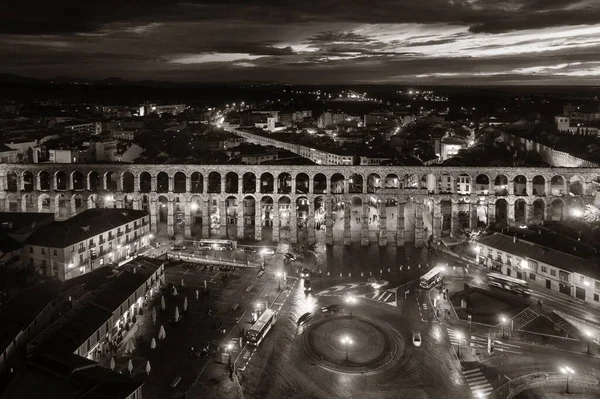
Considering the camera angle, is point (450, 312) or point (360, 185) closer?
point (450, 312)

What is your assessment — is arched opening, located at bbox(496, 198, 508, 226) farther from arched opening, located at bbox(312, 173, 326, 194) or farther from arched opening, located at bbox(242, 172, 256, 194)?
arched opening, located at bbox(242, 172, 256, 194)

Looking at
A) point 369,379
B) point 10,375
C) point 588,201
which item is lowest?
point 369,379

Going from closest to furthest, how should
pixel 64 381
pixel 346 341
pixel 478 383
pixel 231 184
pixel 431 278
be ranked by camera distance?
pixel 64 381, pixel 478 383, pixel 346 341, pixel 431 278, pixel 231 184

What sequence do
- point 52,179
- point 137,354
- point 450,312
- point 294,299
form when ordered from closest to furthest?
point 137,354
point 450,312
point 294,299
point 52,179

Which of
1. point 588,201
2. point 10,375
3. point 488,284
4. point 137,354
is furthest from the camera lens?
point 588,201

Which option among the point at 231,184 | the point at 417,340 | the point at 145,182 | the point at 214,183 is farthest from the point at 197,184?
the point at 417,340

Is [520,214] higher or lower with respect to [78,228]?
lower

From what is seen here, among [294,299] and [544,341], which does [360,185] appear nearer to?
[294,299]

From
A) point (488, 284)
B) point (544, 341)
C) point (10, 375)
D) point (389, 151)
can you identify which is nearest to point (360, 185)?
point (389, 151)

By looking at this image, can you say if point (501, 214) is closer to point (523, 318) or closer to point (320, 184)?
point (320, 184)
